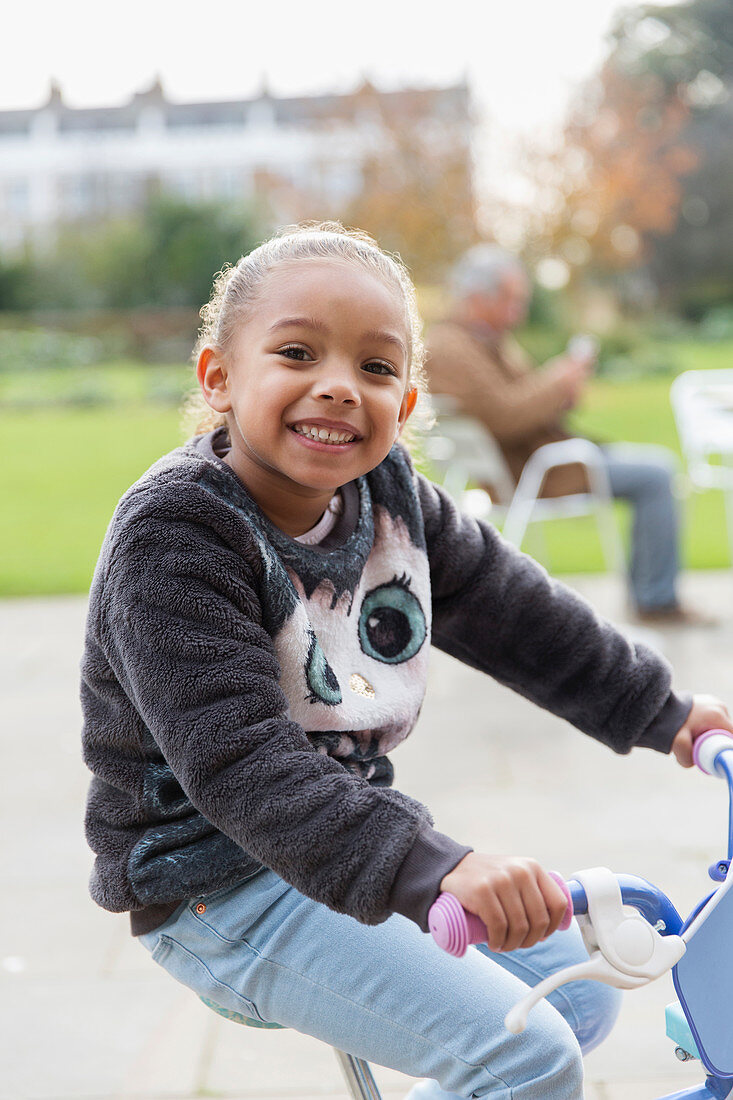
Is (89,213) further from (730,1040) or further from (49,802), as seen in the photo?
(730,1040)

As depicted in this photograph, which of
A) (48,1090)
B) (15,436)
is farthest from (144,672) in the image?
(15,436)

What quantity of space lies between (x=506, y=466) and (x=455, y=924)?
4.49 meters

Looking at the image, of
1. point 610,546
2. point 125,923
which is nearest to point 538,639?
point 125,923

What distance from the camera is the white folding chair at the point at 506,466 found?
5246 millimetres

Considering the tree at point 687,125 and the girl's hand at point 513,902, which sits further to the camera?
the tree at point 687,125

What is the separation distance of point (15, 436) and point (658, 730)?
15.6 m

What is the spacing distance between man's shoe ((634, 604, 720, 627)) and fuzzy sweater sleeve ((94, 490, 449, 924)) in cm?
429

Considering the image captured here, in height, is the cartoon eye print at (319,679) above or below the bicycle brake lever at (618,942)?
above

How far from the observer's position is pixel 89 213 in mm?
37406

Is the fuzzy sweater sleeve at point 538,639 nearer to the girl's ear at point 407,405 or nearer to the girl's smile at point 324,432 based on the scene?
the girl's ear at point 407,405

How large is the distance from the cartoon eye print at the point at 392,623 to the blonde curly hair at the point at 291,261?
11.4 inches

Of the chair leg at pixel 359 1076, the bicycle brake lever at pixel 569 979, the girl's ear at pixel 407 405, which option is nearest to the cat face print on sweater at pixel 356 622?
the girl's ear at pixel 407 405

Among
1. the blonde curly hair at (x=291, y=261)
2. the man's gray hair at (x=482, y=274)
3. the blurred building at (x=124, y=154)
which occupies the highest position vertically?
the blurred building at (x=124, y=154)

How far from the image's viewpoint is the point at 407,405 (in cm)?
160
